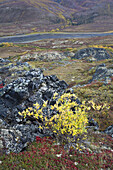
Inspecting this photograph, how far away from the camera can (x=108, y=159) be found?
898 centimetres

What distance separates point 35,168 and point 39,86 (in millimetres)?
10526

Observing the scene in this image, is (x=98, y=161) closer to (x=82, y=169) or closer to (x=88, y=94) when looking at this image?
(x=82, y=169)


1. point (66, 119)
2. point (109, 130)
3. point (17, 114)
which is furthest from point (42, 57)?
point (66, 119)

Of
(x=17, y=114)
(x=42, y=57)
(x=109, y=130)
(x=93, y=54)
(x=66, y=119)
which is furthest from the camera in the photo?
(x=42, y=57)

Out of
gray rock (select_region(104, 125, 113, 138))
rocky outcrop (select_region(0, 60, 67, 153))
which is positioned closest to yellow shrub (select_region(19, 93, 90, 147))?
rocky outcrop (select_region(0, 60, 67, 153))

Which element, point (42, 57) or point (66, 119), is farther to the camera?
point (42, 57)

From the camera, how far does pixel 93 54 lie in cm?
7394

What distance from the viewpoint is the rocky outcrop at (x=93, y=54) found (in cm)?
7162

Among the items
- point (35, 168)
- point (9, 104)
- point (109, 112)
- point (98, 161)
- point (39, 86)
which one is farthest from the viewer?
point (39, 86)

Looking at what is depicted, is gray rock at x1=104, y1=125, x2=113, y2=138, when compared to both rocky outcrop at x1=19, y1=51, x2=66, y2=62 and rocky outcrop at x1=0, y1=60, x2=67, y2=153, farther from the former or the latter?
rocky outcrop at x1=19, y1=51, x2=66, y2=62

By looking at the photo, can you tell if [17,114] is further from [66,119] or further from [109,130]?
[109,130]

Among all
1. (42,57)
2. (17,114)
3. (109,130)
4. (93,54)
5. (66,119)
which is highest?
(66,119)

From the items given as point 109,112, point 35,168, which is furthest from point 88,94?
point 35,168

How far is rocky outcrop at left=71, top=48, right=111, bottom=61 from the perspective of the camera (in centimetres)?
7162
